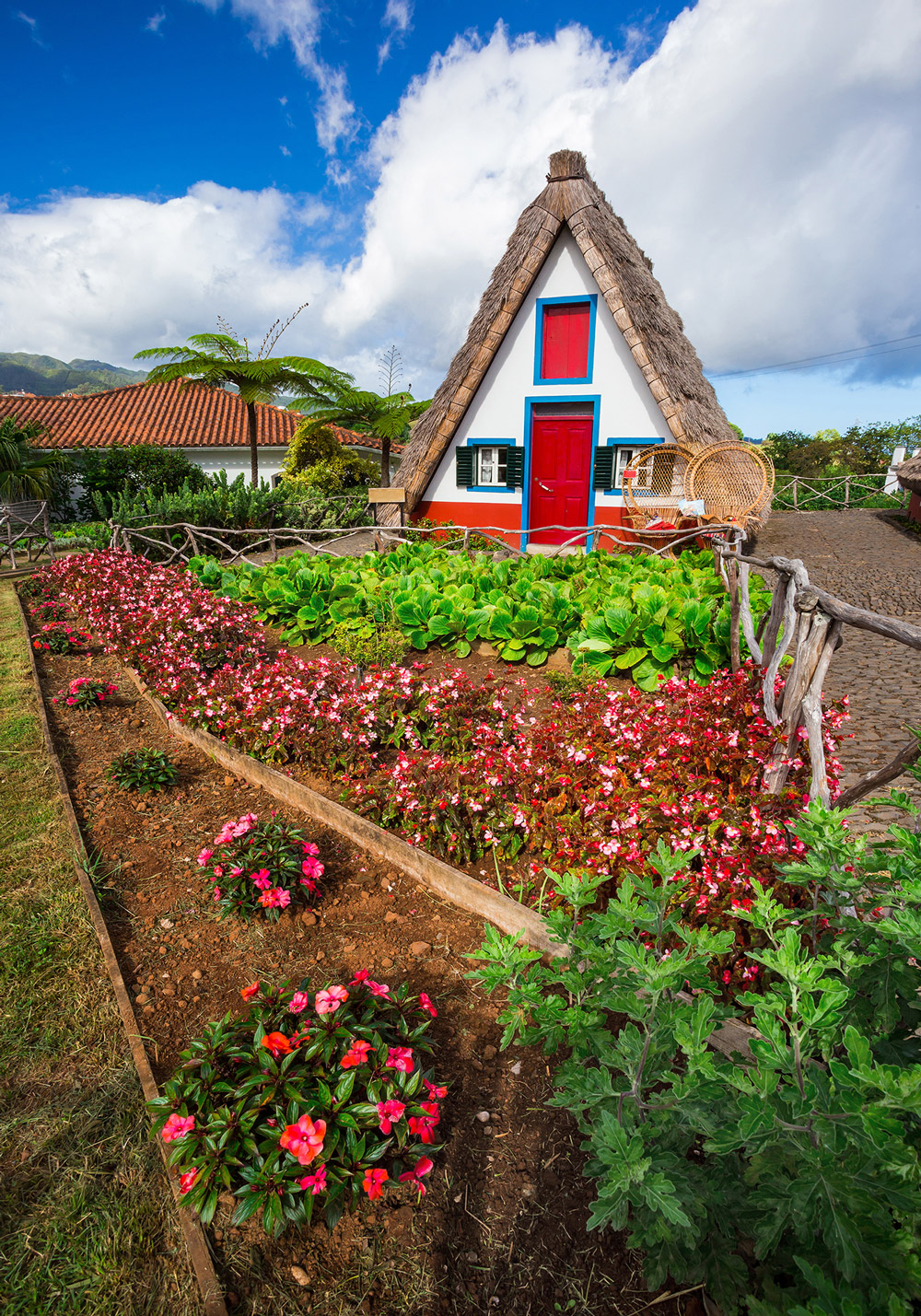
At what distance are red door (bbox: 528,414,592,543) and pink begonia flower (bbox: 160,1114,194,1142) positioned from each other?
34.1 feet

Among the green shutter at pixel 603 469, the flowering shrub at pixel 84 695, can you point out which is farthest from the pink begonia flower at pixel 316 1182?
the green shutter at pixel 603 469

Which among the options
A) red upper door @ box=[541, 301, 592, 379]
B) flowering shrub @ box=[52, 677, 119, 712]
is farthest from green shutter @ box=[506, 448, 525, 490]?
flowering shrub @ box=[52, 677, 119, 712]

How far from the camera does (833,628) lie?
2.37m

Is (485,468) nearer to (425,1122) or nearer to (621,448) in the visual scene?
(621,448)

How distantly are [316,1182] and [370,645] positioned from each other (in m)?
4.04

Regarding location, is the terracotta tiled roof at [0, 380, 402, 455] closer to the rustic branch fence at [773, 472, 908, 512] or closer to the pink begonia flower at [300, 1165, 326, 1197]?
the rustic branch fence at [773, 472, 908, 512]

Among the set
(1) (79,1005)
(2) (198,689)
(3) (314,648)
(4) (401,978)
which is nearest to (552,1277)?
(4) (401,978)

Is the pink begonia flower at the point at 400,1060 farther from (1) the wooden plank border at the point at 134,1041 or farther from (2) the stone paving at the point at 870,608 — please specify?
(2) the stone paving at the point at 870,608

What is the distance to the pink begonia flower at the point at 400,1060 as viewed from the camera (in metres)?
1.86

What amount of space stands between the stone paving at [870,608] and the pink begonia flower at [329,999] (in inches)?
68.5

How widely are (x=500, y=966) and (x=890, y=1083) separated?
0.93 meters

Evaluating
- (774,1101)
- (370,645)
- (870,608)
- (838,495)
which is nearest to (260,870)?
(774,1101)

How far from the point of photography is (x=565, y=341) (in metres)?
11.0

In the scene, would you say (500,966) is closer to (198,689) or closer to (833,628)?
(833,628)
